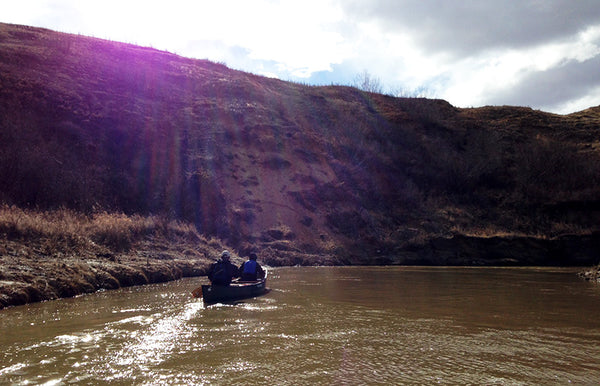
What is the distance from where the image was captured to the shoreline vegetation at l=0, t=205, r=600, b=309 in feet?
44.0

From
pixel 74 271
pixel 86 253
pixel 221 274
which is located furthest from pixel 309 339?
pixel 86 253

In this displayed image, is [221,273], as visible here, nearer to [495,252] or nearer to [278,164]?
[278,164]

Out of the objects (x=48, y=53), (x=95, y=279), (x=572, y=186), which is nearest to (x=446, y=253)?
(x=572, y=186)

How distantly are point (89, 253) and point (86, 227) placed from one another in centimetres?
239

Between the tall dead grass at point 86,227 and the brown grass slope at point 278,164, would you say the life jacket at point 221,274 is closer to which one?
the tall dead grass at point 86,227

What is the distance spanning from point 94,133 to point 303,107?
19977 mm

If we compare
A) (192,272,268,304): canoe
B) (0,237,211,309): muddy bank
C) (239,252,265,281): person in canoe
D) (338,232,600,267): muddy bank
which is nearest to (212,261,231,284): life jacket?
(192,272,268,304): canoe

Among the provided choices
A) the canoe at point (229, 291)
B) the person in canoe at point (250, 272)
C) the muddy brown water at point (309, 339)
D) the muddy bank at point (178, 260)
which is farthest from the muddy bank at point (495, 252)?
the canoe at point (229, 291)

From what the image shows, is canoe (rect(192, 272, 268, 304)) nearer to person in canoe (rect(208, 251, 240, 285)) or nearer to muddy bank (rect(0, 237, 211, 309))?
person in canoe (rect(208, 251, 240, 285))

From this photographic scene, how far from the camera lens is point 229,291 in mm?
13523

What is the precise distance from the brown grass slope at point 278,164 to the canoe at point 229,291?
11.0 metres

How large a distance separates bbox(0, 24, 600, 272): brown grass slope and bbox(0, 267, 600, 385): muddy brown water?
1319cm

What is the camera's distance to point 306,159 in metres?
35.6

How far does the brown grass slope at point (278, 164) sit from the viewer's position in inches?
1043
